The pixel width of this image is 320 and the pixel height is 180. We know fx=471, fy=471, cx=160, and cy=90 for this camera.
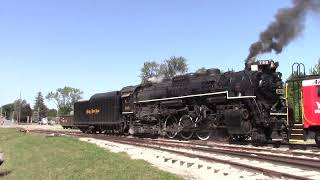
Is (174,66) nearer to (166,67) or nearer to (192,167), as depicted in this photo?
(166,67)

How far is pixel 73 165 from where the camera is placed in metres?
17.0

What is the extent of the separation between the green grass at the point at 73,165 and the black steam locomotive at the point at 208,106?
621cm

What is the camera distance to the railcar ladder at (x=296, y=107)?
19.4 metres

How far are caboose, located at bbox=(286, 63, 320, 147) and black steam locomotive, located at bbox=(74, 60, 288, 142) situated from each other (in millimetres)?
996

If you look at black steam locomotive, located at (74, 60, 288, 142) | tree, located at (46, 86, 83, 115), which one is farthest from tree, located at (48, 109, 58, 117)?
black steam locomotive, located at (74, 60, 288, 142)

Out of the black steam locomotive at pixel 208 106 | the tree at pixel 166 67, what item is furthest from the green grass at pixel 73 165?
the tree at pixel 166 67

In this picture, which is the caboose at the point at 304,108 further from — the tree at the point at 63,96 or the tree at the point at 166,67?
the tree at the point at 63,96

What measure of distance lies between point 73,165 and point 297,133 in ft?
30.0

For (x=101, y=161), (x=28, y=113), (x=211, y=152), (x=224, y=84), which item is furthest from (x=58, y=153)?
(x=28, y=113)

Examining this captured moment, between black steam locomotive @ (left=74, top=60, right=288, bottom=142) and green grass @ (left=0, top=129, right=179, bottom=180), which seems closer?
green grass @ (left=0, top=129, right=179, bottom=180)

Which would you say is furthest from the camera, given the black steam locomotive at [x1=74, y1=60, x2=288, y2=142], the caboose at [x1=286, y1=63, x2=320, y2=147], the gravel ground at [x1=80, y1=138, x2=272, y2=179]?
the black steam locomotive at [x1=74, y1=60, x2=288, y2=142]

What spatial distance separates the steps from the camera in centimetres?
1917

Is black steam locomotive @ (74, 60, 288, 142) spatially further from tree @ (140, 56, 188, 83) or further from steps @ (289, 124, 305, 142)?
tree @ (140, 56, 188, 83)

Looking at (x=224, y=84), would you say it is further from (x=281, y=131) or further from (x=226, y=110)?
(x=281, y=131)
